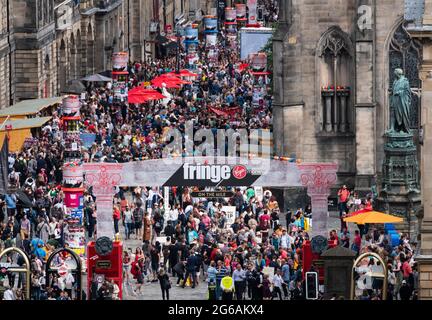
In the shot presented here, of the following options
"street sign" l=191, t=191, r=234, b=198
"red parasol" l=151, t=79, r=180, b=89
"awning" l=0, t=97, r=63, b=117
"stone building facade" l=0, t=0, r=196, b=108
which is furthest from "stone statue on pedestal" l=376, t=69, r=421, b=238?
"stone building facade" l=0, t=0, r=196, b=108

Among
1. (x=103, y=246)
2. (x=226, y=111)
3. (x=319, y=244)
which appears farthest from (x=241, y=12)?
(x=319, y=244)

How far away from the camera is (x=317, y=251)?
65.3m

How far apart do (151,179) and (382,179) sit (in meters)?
11.3

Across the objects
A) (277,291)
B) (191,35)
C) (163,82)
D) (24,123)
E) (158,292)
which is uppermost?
(191,35)

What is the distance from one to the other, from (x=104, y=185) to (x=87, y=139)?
24.0m

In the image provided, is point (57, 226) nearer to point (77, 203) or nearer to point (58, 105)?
point (77, 203)

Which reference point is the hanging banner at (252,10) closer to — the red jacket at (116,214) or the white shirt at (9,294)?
the red jacket at (116,214)

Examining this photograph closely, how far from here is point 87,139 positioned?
93438 millimetres

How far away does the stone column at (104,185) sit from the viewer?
69.3m

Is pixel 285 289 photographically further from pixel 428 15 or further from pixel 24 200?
pixel 24 200

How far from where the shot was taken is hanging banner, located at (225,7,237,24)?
155 meters

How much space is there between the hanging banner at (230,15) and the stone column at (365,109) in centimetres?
6946

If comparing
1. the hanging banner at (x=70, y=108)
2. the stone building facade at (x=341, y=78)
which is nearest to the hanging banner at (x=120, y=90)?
the hanging banner at (x=70, y=108)

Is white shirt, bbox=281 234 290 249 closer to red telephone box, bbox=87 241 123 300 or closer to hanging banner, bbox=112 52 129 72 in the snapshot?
red telephone box, bbox=87 241 123 300
